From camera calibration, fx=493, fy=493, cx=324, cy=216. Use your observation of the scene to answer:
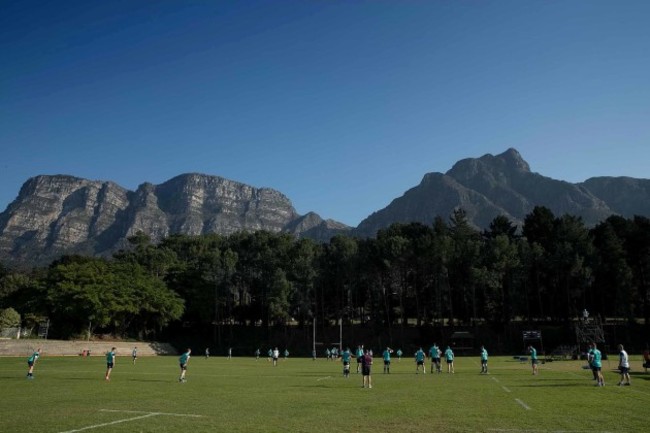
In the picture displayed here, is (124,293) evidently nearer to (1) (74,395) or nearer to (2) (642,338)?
(1) (74,395)

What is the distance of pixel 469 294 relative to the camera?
288ft

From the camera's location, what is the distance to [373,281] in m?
93.4

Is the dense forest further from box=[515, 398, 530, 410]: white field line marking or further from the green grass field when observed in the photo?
box=[515, 398, 530, 410]: white field line marking

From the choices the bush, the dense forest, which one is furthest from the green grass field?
the bush

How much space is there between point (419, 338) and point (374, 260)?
54.1 ft

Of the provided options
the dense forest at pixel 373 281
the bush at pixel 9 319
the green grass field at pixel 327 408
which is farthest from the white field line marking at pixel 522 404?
the bush at pixel 9 319

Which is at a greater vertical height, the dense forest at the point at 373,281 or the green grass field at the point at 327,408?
the dense forest at the point at 373,281

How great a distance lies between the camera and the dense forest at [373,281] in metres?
78.8

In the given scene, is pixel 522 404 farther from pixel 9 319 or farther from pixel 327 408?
pixel 9 319

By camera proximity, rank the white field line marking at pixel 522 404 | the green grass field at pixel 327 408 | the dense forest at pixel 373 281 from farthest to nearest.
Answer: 1. the dense forest at pixel 373 281
2. the white field line marking at pixel 522 404
3. the green grass field at pixel 327 408

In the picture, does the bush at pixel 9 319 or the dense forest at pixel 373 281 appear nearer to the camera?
the bush at pixel 9 319

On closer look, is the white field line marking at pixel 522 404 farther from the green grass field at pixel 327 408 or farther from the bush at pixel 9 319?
the bush at pixel 9 319

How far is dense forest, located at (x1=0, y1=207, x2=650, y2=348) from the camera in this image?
258ft

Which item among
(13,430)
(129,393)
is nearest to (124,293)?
(129,393)
